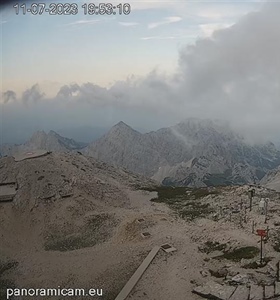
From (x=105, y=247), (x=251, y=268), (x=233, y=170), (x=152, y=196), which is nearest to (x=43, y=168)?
(x=152, y=196)

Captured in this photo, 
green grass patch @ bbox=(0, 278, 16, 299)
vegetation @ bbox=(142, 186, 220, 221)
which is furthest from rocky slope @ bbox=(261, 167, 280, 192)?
green grass patch @ bbox=(0, 278, 16, 299)

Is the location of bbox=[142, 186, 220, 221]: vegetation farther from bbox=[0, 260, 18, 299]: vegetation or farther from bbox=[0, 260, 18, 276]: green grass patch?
bbox=[0, 260, 18, 299]: vegetation

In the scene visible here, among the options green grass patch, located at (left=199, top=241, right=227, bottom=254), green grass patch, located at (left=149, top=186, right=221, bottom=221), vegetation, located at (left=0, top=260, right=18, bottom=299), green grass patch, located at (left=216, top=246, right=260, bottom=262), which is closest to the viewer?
vegetation, located at (left=0, top=260, right=18, bottom=299)

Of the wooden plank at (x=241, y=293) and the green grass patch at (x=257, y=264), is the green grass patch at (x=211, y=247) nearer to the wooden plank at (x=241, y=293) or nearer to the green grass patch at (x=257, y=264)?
Result: the green grass patch at (x=257, y=264)

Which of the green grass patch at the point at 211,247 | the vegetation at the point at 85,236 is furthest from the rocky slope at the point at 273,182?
the green grass patch at the point at 211,247

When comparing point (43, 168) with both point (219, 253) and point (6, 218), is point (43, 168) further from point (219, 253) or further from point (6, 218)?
point (219, 253)

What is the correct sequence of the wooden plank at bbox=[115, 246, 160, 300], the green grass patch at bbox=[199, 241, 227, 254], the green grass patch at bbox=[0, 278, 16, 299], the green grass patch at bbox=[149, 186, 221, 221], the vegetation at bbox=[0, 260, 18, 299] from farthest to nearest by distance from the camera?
the green grass patch at bbox=[149, 186, 221, 221] → the green grass patch at bbox=[199, 241, 227, 254] → the vegetation at bbox=[0, 260, 18, 299] → the green grass patch at bbox=[0, 278, 16, 299] → the wooden plank at bbox=[115, 246, 160, 300]

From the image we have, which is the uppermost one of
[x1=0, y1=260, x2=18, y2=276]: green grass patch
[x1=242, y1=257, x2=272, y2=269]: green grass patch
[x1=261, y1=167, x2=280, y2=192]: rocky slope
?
[x1=242, y1=257, x2=272, y2=269]: green grass patch

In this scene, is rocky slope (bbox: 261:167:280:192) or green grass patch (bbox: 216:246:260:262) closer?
green grass patch (bbox: 216:246:260:262)
